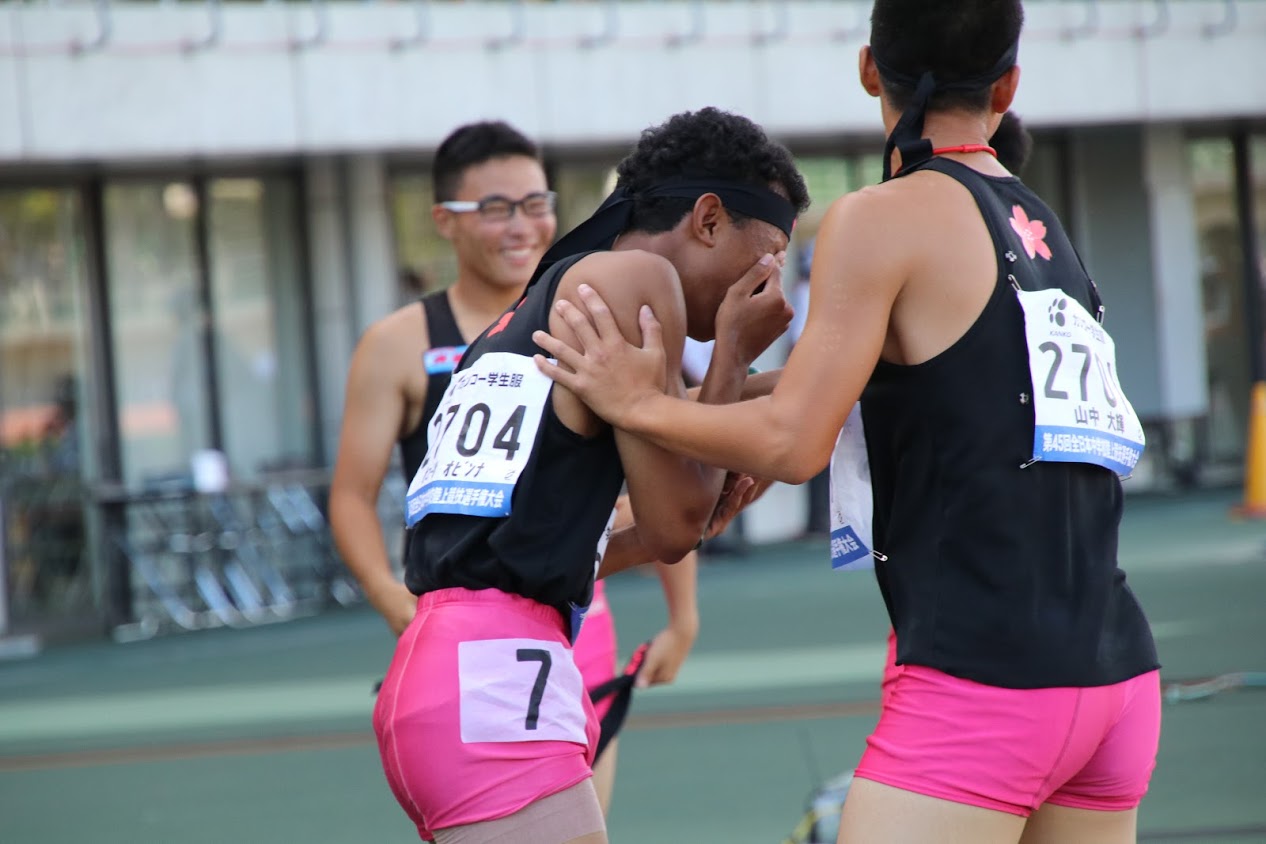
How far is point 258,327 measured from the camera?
1257 centimetres

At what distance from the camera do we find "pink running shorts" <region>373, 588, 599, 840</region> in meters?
2.30

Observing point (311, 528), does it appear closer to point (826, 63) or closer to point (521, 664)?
point (826, 63)

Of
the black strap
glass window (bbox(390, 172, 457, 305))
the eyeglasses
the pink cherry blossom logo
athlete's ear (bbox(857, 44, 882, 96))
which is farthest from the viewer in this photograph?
glass window (bbox(390, 172, 457, 305))

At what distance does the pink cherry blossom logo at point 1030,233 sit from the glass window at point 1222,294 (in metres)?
14.5

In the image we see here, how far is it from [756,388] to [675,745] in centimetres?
397

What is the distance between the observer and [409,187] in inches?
525

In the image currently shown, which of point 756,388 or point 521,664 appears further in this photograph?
point 756,388

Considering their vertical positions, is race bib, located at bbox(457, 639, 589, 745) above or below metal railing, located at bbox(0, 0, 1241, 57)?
below

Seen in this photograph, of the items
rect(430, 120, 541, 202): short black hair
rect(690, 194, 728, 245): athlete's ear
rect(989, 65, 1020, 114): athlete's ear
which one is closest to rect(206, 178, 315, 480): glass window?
rect(430, 120, 541, 202): short black hair

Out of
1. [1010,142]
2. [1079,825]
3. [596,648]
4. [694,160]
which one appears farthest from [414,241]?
[1079,825]

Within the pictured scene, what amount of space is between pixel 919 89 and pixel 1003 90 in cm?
17

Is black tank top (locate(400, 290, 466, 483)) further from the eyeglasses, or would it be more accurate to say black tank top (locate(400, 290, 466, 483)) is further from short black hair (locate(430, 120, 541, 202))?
short black hair (locate(430, 120, 541, 202))

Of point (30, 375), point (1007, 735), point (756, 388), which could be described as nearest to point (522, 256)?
point (756, 388)

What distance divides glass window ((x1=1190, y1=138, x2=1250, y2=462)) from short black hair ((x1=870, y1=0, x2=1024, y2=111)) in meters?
14.6
